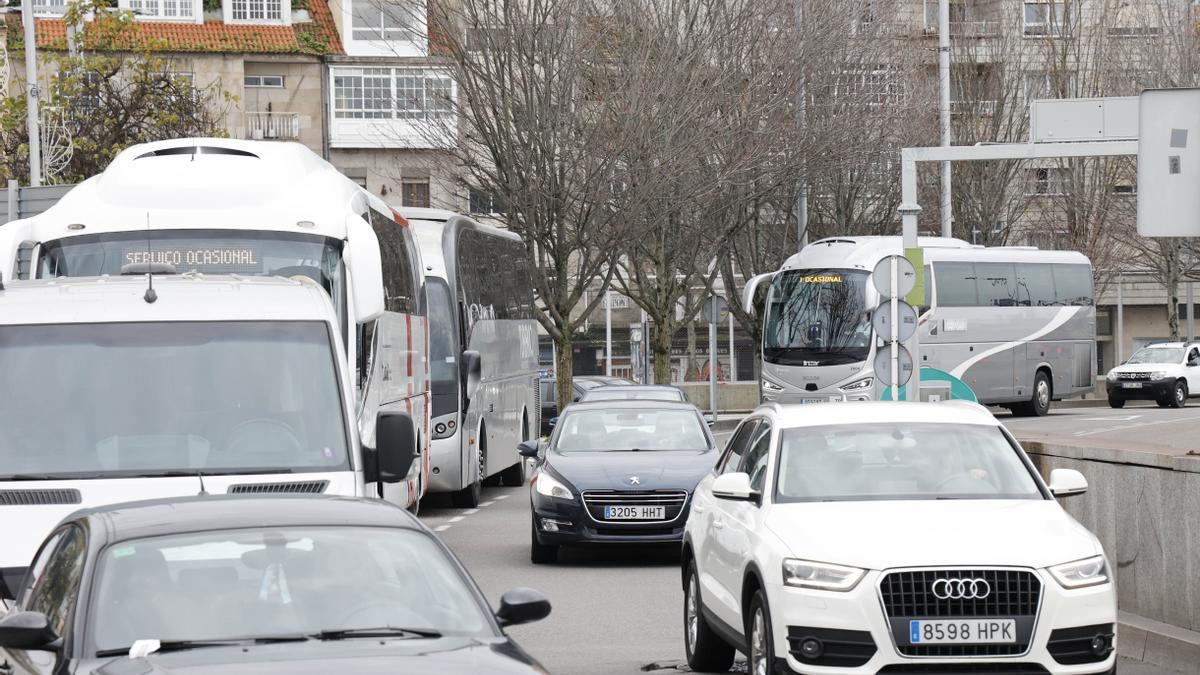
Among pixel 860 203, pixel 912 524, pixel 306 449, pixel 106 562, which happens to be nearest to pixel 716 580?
pixel 912 524

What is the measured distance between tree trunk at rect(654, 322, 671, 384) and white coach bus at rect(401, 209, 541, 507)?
1215 centimetres

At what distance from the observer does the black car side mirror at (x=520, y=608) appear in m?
5.97

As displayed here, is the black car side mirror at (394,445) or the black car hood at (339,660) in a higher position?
the black car side mirror at (394,445)

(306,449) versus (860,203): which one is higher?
(860,203)

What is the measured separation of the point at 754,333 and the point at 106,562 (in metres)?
39.4

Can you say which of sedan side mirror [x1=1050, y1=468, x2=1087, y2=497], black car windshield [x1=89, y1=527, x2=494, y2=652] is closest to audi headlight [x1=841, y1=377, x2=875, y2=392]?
sedan side mirror [x1=1050, y1=468, x2=1087, y2=497]

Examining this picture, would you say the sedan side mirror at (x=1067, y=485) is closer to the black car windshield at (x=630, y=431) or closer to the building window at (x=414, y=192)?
the black car windshield at (x=630, y=431)

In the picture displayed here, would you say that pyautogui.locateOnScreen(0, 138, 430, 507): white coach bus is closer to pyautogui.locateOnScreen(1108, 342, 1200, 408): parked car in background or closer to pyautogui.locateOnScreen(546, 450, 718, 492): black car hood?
pyautogui.locateOnScreen(546, 450, 718, 492): black car hood

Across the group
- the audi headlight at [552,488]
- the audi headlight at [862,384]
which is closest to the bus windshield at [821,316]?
the audi headlight at [862,384]

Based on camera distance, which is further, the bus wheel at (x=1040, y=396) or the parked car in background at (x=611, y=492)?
the bus wheel at (x=1040, y=396)

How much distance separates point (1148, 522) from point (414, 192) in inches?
2097

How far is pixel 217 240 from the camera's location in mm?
12906

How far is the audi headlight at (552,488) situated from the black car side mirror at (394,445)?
6.79m

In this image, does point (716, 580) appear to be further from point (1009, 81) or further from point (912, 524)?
point (1009, 81)
